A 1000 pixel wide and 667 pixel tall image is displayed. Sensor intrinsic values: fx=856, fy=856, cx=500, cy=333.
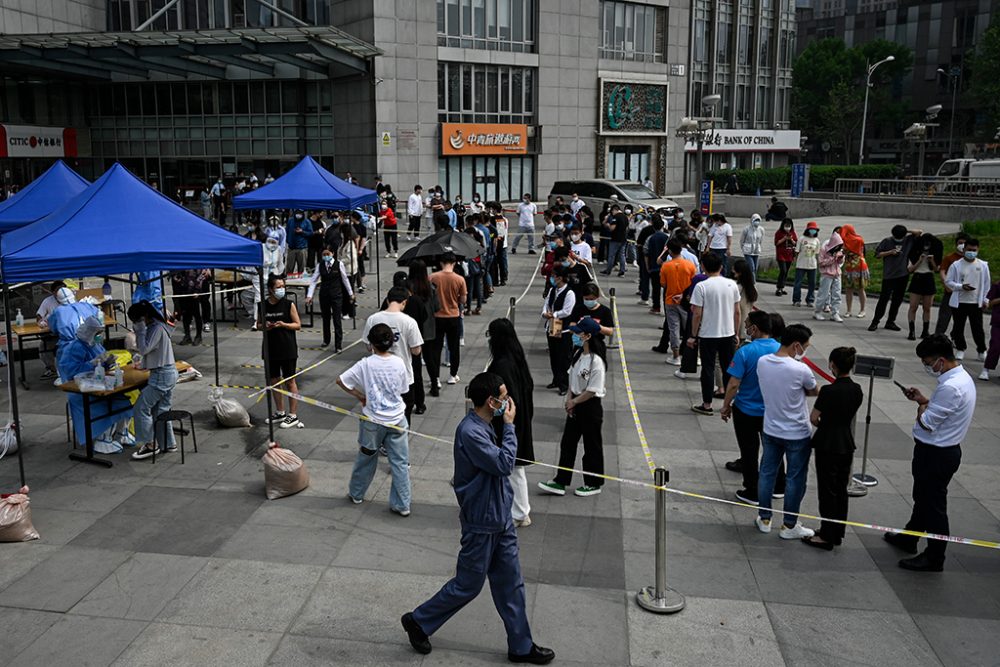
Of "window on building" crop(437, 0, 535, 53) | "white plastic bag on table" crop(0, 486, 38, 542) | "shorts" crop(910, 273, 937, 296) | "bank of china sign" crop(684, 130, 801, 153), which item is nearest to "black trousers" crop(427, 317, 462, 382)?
"white plastic bag on table" crop(0, 486, 38, 542)

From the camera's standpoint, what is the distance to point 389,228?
2580cm

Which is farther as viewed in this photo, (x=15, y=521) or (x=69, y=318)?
(x=69, y=318)

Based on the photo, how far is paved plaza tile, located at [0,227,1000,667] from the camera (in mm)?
5691

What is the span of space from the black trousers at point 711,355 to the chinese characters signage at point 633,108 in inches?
1399

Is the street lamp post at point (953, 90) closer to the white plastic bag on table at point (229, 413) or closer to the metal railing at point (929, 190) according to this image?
the metal railing at point (929, 190)

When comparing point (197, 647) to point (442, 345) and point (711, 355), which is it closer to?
point (442, 345)

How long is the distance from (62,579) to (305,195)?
11.6 metres

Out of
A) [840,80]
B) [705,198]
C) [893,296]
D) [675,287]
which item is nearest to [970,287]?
[893,296]

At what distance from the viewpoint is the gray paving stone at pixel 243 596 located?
6.00 meters

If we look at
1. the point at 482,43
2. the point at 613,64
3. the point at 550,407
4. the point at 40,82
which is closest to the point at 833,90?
the point at 613,64

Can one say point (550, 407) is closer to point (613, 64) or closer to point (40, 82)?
point (613, 64)

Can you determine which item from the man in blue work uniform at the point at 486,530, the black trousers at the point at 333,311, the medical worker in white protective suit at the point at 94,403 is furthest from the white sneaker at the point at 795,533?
the black trousers at the point at 333,311

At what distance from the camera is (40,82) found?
41750mm

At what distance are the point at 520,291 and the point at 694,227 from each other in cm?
431
